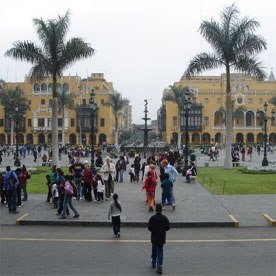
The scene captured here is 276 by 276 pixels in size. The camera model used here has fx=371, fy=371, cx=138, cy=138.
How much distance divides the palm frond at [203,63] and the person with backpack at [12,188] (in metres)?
16.6

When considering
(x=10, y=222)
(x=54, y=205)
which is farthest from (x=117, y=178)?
(x=10, y=222)

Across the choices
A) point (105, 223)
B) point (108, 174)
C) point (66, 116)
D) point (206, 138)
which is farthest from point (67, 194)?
point (206, 138)

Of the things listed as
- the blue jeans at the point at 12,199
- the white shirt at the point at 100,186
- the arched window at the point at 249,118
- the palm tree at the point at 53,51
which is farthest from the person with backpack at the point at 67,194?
the arched window at the point at 249,118

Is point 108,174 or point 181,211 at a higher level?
point 108,174

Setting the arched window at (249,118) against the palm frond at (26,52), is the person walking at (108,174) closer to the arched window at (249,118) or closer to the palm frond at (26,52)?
the palm frond at (26,52)

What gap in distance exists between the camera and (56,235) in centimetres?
900

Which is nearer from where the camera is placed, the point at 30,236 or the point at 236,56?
the point at 30,236

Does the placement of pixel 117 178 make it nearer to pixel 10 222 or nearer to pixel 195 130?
pixel 10 222

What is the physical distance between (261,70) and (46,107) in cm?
5554

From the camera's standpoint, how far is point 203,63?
24.9m

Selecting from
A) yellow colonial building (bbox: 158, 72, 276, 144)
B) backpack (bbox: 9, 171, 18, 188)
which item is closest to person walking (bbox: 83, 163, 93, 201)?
backpack (bbox: 9, 171, 18, 188)

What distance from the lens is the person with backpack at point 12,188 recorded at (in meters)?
11.2

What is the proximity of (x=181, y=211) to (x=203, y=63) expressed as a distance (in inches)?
615

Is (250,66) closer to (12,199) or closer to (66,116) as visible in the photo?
(12,199)
